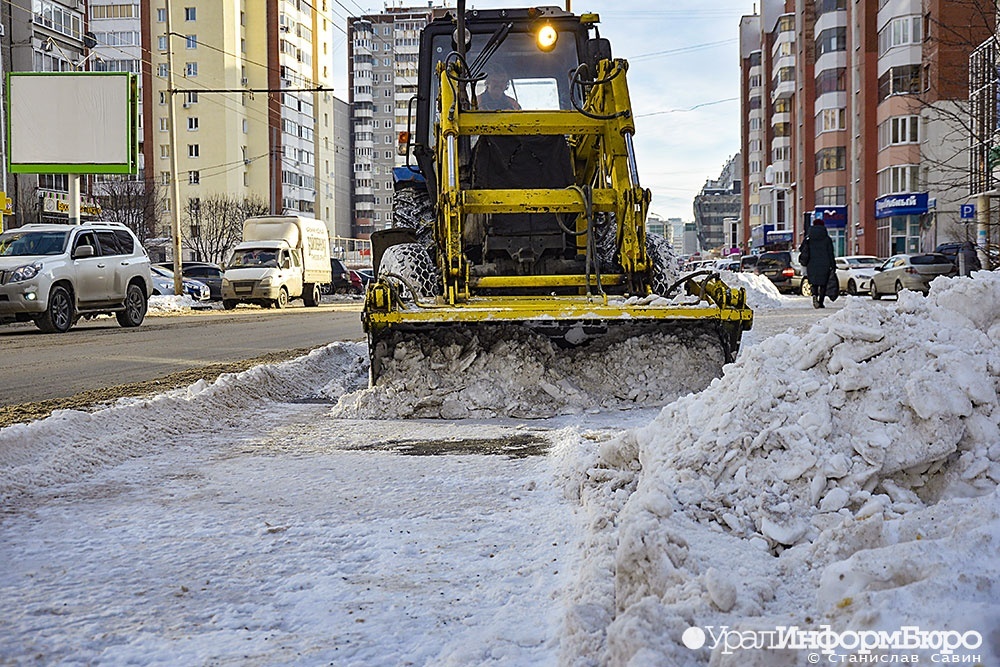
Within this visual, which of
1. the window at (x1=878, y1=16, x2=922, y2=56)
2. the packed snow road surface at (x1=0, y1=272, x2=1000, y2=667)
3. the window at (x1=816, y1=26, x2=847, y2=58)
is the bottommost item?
the packed snow road surface at (x1=0, y1=272, x2=1000, y2=667)

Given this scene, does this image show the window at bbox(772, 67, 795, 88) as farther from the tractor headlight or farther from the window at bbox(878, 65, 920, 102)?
the tractor headlight

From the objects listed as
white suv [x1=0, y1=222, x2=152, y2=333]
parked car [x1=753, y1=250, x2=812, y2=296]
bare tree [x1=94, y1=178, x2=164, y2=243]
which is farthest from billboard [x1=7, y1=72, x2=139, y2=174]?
parked car [x1=753, y1=250, x2=812, y2=296]

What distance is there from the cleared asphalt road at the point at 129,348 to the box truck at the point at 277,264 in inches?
317

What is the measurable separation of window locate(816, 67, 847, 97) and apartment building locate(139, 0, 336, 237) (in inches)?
1517

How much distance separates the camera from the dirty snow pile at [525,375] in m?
7.08

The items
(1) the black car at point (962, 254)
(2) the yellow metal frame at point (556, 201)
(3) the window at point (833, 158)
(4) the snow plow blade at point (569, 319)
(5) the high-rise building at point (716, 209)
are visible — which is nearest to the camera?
(4) the snow plow blade at point (569, 319)

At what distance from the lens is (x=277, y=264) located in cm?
2967

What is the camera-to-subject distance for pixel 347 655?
2.82 metres

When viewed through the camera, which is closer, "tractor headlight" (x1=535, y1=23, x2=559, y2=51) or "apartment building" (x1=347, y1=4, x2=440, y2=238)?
"tractor headlight" (x1=535, y1=23, x2=559, y2=51)

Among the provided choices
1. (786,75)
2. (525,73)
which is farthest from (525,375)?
(786,75)

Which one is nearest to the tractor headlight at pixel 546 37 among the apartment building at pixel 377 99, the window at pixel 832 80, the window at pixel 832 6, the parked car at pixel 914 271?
the parked car at pixel 914 271

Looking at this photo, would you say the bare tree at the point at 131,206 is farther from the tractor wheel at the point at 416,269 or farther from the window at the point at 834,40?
the tractor wheel at the point at 416,269

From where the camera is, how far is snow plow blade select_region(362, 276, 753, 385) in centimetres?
700

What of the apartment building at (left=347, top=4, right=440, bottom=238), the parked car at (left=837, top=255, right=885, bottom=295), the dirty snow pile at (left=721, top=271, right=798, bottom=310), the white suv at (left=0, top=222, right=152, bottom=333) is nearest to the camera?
the white suv at (left=0, top=222, right=152, bottom=333)
